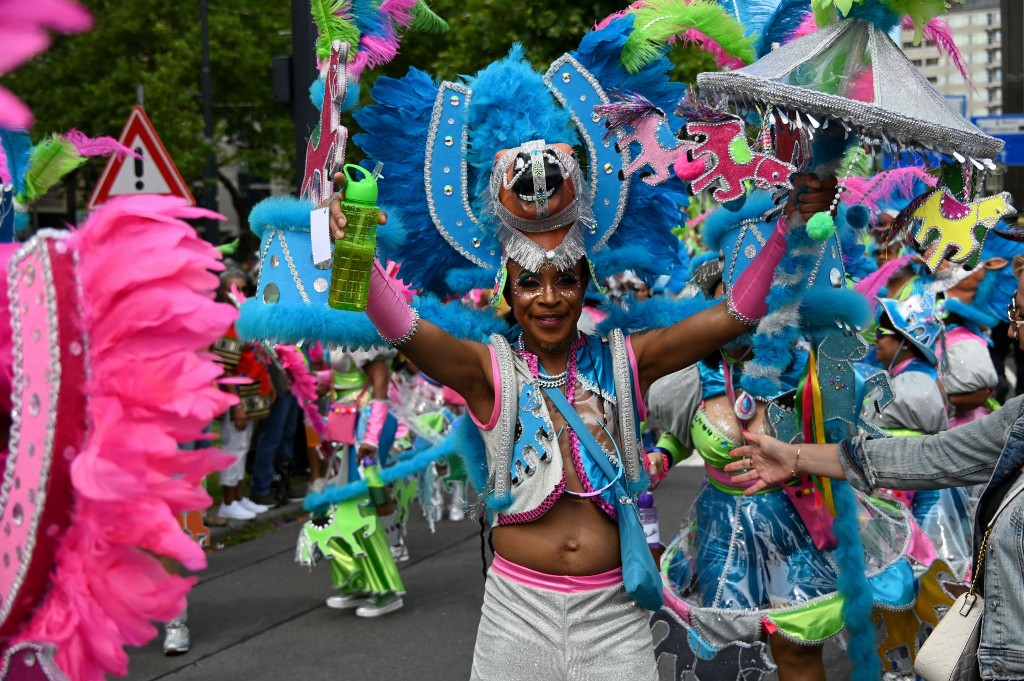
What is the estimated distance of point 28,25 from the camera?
156 centimetres

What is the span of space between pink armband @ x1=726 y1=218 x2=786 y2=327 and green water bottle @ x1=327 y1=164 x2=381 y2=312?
1041 millimetres

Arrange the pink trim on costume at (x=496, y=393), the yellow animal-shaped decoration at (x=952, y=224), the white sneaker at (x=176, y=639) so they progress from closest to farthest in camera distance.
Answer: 1. the yellow animal-shaped decoration at (x=952, y=224)
2. the pink trim on costume at (x=496, y=393)
3. the white sneaker at (x=176, y=639)

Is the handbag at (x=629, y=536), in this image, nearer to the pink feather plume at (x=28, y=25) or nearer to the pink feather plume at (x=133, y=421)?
→ the pink feather plume at (x=133, y=421)

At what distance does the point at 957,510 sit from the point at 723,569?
1978mm

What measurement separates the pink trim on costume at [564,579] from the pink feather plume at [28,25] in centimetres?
213

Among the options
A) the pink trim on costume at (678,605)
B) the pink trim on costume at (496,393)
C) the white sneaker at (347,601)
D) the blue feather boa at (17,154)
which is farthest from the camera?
the white sneaker at (347,601)

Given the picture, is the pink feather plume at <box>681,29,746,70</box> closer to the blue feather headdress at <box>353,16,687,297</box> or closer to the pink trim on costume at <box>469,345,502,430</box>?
the blue feather headdress at <box>353,16,687,297</box>

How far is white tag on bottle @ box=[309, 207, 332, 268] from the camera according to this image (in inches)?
116

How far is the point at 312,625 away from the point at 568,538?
383cm

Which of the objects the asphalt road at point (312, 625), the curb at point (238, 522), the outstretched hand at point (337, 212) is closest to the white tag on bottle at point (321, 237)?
the outstretched hand at point (337, 212)

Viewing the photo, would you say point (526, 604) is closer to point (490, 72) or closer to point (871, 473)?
point (871, 473)

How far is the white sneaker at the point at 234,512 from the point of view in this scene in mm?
9672

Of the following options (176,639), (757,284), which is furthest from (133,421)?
(176,639)

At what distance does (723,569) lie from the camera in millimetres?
4449
